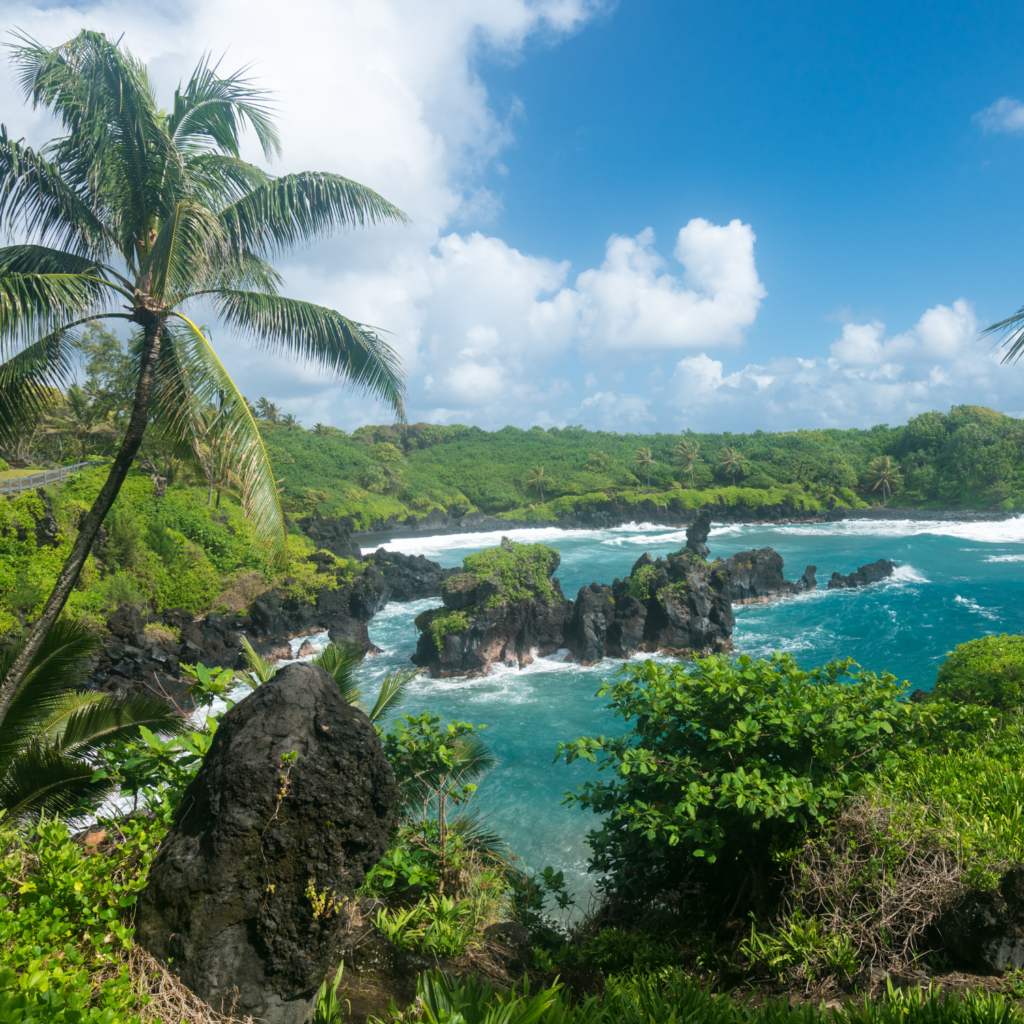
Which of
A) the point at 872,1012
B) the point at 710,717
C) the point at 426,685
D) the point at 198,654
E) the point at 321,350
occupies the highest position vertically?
the point at 321,350

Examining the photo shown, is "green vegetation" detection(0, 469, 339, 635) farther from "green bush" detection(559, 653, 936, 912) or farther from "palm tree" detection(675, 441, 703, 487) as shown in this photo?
"palm tree" detection(675, 441, 703, 487)

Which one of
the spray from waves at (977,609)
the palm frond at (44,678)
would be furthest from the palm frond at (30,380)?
the spray from waves at (977,609)

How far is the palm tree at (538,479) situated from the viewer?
7425 centimetres

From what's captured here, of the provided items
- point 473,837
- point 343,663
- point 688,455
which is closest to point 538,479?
point 688,455

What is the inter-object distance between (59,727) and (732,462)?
74423 millimetres

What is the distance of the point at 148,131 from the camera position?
630 cm

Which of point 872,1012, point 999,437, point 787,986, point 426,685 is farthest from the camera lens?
point 999,437

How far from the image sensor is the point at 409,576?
32406mm

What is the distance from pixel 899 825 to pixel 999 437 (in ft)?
241

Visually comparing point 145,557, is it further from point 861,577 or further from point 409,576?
point 861,577

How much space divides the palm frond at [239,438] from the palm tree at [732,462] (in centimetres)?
7266

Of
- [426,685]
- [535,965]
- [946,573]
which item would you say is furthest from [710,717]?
[946,573]

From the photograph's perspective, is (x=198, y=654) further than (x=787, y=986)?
Yes

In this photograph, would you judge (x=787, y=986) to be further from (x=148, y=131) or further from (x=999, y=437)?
(x=999, y=437)
